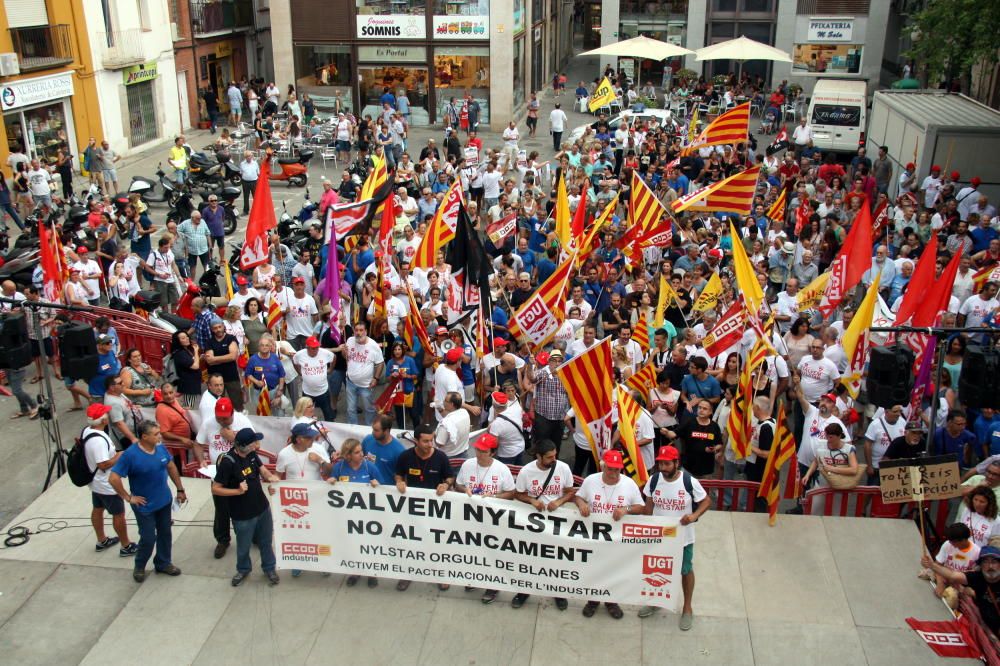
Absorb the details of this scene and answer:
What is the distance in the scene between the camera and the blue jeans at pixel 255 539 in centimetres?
823

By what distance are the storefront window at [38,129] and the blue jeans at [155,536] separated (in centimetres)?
1982

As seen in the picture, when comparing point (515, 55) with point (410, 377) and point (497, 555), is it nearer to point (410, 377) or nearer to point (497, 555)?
point (410, 377)

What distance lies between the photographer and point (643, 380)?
10.4 metres

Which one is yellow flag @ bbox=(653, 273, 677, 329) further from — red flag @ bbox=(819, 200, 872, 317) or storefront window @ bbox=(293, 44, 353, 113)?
storefront window @ bbox=(293, 44, 353, 113)

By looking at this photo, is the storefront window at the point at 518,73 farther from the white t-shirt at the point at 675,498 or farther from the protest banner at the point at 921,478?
the white t-shirt at the point at 675,498

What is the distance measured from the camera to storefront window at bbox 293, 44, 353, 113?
114 ft

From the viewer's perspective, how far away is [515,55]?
114 feet

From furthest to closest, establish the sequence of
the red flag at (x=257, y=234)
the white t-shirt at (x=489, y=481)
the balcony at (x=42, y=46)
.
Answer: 1. the balcony at (x=42, y=46)
2. the red flag at (x=257, y=234)
3. the white t-shirt at (x=489, y=481)

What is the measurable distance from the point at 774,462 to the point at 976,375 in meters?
2.04

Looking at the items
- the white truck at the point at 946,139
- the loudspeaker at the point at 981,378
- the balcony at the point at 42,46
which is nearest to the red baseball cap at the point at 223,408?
the loudspeaker at the point at 981,378

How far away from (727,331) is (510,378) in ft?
8.41

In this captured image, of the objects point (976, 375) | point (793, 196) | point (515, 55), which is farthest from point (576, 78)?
point (976, 375)

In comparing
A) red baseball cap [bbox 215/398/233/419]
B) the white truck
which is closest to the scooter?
the white truck

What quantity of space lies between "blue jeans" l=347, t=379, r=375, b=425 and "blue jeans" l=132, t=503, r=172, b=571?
10.4 ft
